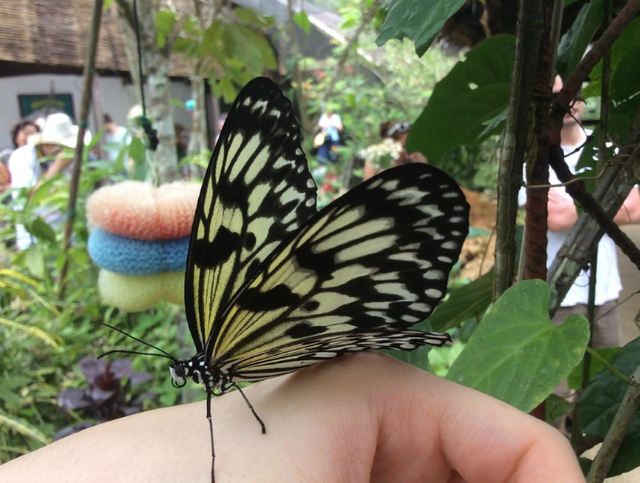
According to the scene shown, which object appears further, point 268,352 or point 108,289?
point 108,289

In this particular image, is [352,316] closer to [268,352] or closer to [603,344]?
[268,352]

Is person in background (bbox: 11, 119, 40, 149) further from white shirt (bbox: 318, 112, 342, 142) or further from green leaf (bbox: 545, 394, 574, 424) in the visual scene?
green leaf (bbox: 545, 394, 574, 424)

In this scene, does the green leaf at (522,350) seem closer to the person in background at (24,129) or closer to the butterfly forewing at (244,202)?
the butterfly forewing at (244,202)

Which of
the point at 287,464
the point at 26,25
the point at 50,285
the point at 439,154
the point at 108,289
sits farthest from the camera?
the point at 26,25

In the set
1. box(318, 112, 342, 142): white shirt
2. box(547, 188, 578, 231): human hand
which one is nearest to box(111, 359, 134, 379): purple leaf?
box(547, 188, 578, 231): human hand

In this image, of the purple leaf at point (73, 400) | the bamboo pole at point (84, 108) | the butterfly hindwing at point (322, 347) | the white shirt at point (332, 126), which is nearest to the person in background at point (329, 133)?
the white shirt at point (332, 126)

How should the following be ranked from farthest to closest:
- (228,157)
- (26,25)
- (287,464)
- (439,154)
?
(26,25)
(439,154)
(228,157)
(287,464)

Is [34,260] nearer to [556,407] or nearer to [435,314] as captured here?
[435,314]

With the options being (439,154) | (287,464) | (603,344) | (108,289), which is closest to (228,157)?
(287,464)
